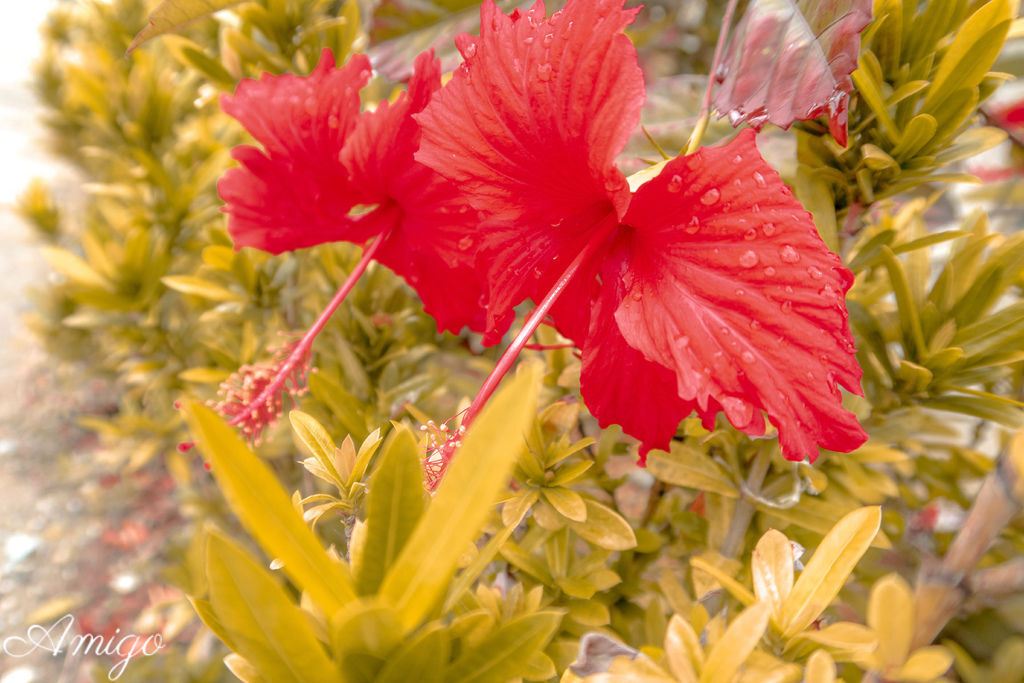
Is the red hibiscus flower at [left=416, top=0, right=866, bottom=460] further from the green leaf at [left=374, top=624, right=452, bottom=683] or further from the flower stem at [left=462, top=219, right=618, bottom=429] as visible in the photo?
the green leaf at [left=374, top=624, right=452, bottom=683]

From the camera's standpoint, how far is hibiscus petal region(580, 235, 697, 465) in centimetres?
51

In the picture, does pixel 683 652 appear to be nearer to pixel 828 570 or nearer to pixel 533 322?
pixel 828 570

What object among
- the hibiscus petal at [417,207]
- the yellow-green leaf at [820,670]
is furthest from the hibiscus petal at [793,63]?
the yellow-green leaf at [820,670]

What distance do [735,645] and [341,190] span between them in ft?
1.84

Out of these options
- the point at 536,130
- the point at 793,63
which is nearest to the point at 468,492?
the point at 536,130

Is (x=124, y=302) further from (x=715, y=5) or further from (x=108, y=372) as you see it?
(x=715, y=5)

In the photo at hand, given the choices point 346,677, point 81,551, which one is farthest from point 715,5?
point 81,551

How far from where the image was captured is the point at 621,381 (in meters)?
0.53

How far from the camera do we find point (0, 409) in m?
2.16

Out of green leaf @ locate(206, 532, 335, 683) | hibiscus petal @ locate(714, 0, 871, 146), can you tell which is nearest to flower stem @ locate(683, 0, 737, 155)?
hibiscus petal @ locate(714, 0, 871, 146)

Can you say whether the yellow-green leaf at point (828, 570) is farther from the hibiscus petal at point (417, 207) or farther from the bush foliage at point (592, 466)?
the hibiscus petal at point (417, 207)

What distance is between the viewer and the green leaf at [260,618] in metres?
0.30

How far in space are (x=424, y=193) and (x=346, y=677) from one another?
0.45m

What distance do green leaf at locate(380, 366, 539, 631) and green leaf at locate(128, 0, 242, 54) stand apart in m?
0.61
